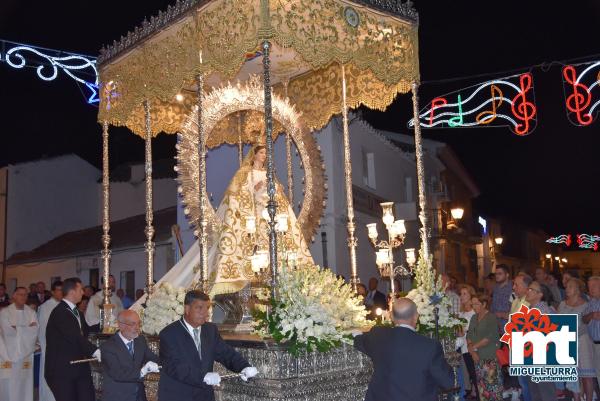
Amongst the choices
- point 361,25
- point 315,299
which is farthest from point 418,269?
point 361,25

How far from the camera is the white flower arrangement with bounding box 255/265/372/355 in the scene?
6.29 meters

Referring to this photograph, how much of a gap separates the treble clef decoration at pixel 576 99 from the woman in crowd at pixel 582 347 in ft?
11.5

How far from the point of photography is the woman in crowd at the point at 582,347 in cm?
842

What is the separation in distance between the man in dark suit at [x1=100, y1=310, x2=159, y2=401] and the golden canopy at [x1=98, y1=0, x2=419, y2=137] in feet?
11.2

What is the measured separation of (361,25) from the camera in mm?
8195

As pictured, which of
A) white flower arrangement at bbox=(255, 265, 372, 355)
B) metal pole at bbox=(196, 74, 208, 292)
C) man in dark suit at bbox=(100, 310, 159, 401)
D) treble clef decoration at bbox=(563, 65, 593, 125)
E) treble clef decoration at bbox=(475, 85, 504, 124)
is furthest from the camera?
treble clef decoration at bbox=(475, 85, 504, 124)

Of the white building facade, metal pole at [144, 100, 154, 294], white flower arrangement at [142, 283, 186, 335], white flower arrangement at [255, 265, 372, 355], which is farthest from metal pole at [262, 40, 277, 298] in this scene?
the white building facade

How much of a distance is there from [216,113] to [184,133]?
60cm

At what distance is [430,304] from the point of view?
7.77m

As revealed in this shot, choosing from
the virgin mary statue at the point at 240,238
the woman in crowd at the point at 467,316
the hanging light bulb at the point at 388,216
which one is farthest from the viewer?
the woman in crowd at the point at 467,316

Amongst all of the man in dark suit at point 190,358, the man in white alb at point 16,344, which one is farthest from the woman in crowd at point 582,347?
the man in white alb at point 16,344

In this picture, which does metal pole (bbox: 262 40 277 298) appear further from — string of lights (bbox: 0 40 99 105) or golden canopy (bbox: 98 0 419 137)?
string of lights (bbox: 0 40 99 105)

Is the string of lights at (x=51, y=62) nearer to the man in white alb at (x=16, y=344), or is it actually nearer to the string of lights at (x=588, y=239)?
Answer: the man in white alb at (x=16, y=344)

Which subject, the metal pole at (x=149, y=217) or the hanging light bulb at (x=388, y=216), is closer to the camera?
the hanging light bulb at (x=388, y=216)
